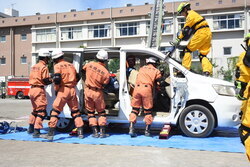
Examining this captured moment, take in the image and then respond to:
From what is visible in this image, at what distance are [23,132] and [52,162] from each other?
3065 mm

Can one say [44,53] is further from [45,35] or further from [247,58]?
[45,35]

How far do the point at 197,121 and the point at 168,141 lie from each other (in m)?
0.78

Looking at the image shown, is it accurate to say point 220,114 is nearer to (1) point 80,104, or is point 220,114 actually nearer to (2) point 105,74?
(2) point 105,74

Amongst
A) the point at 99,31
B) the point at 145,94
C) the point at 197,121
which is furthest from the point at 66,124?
the point at 99,31

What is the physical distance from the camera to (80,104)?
6887 mm

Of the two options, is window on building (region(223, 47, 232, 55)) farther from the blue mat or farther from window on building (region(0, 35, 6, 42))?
window on building (region(0, 35, 6, 42))

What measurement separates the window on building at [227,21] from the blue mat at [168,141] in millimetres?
31974

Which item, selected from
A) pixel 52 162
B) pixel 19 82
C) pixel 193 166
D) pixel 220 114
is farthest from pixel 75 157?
pixel 19 82

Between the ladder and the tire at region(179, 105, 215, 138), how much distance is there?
3.10 meters

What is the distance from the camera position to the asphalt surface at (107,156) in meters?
4.46

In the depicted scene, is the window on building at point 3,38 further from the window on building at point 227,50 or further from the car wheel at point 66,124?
the car wheel at point 66,124

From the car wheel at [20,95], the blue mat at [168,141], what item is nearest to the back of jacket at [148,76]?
the blue mat at [168,141]

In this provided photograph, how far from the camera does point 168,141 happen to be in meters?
6.08

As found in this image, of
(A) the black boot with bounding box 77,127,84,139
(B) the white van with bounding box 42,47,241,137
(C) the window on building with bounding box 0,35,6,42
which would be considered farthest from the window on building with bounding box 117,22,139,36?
(A) the black boot with bounding box 77,127,84,139
